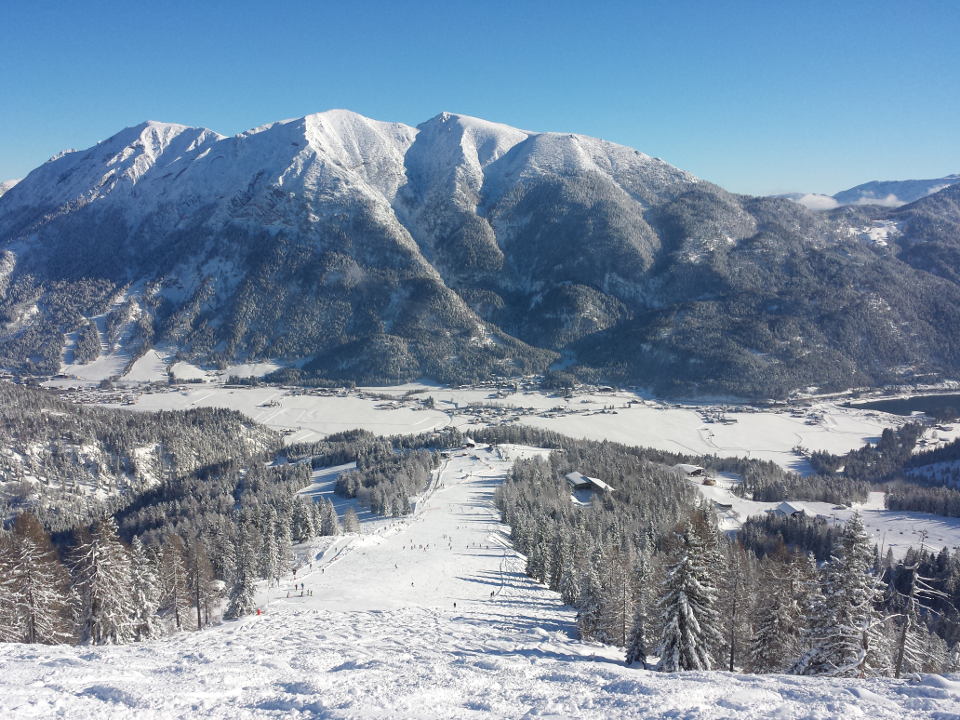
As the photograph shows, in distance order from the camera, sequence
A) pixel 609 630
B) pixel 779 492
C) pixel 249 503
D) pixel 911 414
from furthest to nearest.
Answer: pixel 911 414 < pixel 779 492 < pixel 249 503 < pixel 609 630

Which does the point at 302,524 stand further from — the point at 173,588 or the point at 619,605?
the point at 619,605

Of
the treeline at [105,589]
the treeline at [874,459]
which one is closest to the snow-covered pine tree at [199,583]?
the treeline at [105,589]

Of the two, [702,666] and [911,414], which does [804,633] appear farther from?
[911,414]

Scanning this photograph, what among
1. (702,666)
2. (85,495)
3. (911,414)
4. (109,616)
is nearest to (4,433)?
(85,495)

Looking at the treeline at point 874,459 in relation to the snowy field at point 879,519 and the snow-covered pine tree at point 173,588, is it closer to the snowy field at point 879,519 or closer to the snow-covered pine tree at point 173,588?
the snowy field at point 879,519

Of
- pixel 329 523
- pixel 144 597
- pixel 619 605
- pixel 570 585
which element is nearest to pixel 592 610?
pixel 619 605
